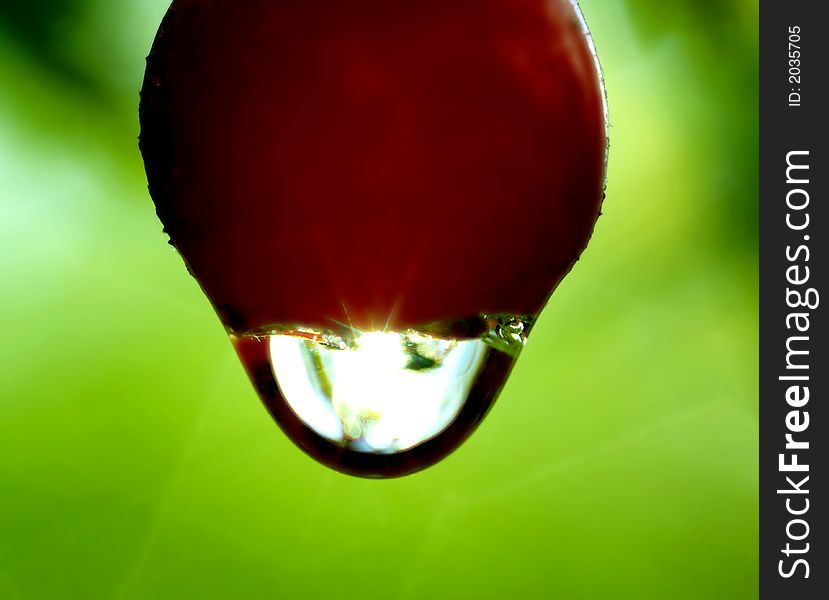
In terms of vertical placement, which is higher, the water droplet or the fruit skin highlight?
the fruit skin highlight

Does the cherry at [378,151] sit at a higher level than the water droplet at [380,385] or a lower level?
higher

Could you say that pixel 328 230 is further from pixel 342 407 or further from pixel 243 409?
pixel 243 409

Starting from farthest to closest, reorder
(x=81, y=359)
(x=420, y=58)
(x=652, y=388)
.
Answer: (x=652, y=388)
(x=81, y=359)
(x=420, y=58)

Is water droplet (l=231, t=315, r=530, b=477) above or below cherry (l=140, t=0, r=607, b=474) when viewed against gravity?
below

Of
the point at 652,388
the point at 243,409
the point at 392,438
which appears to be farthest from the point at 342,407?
the point at 652,388
